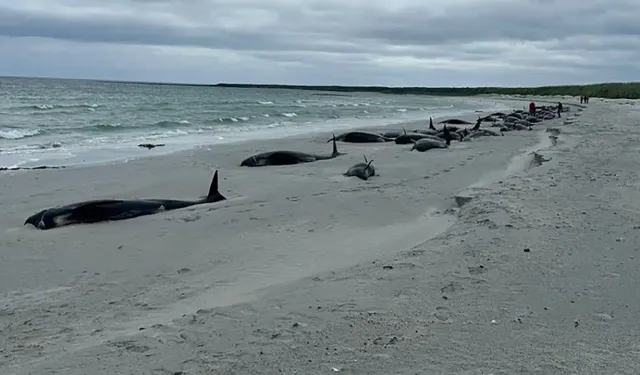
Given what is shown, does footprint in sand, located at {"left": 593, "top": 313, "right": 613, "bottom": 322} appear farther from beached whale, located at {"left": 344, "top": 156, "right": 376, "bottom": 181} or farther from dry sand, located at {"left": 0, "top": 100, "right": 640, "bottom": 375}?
beached whale, located at {"left": 344, "top": 156, "right": 376, "bottom": 181}

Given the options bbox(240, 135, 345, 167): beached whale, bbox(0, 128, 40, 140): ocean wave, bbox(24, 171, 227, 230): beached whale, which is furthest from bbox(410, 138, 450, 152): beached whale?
bbox(0, 128, 40, 140): ocean wave

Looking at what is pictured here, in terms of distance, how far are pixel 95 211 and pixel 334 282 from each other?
432 cm

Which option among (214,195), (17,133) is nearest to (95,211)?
(214,195)

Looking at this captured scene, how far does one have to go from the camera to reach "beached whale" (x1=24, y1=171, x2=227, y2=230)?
8.28m

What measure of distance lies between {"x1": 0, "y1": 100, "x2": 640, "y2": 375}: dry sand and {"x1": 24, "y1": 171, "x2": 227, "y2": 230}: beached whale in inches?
10.3

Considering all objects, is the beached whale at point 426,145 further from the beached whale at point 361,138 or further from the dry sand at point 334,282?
the dry sand at point 334,282

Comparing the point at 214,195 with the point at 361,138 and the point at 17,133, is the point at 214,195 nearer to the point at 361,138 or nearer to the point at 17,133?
the point at 361,138

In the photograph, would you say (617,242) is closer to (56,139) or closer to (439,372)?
(439,372)

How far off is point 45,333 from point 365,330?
224cm

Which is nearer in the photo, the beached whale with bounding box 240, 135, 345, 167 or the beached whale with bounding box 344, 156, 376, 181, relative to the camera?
the beached whale with bounding box 344, 156, 376, 181

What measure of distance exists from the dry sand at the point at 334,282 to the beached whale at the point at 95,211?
0.86ft

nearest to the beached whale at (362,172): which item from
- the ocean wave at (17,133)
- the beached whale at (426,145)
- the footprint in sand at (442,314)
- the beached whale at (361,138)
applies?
the beached whale at (426,145)

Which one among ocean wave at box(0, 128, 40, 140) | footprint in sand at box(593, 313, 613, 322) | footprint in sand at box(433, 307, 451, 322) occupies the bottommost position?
ocean wave at box(0, 128, 40, 140)

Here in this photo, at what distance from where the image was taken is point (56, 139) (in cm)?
2348
